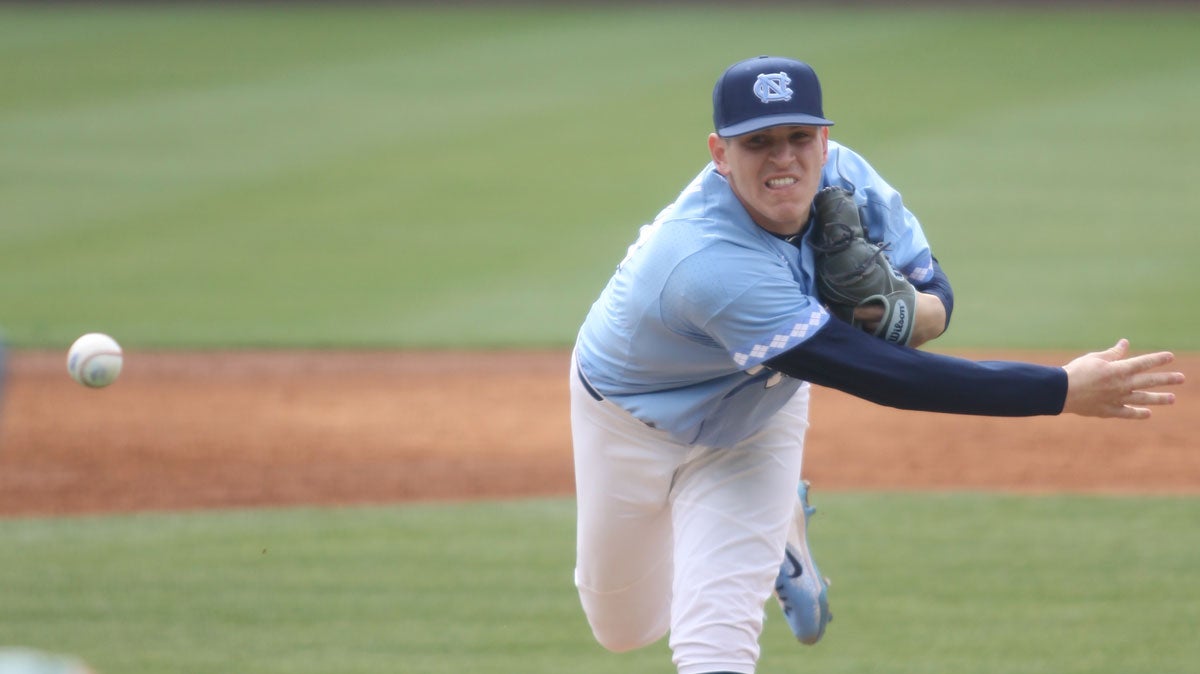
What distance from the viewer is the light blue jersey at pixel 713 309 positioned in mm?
3855

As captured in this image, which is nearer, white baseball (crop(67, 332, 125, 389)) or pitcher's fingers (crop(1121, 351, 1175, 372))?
pitcher's fingers (crop(1121, 351, 1175, 372))

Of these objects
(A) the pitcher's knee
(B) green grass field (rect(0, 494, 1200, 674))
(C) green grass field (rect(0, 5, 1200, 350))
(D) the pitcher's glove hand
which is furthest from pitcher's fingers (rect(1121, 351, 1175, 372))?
(C) green grass field (rect(0, 5, 1200, 350))

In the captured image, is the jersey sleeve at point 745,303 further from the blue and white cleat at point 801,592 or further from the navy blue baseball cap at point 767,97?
the blue and white cleat at point 801,592

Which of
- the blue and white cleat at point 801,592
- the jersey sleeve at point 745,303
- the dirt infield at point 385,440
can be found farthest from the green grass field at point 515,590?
the jersey sleeve at point 745,303

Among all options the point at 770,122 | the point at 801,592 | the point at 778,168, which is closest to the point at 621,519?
the point at 801,592

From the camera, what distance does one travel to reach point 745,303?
3836 millimetres

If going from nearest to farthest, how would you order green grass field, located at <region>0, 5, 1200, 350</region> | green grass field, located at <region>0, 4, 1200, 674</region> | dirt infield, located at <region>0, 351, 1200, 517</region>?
green grass field, located at <region>0, 4, 1200, 674</region> → dirt infield, located at <region>0, 351, 1200, 517</region> → green grass field, located at <region>0, 5, 1200, 350</region>

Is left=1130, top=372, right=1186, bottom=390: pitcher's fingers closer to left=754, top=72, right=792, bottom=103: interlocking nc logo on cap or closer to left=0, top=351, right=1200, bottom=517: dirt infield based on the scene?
left=754, top=72, right=792, bottom=103: interlocking nc logo on cap

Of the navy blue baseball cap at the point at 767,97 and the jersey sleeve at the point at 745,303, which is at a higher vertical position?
the navy blue baseball cap at the point at 767,97

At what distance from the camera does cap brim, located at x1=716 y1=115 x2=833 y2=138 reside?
3.84m

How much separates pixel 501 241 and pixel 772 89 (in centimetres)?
998

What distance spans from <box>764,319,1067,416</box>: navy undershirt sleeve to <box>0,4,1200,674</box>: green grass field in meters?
1.96

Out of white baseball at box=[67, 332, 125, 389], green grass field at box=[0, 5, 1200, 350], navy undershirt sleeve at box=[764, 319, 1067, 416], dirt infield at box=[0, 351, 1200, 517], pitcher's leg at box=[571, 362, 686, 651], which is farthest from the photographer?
green grass field at box=[0, 5, 1200, 350]

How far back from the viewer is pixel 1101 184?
15219 millimetres
